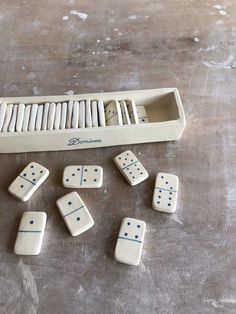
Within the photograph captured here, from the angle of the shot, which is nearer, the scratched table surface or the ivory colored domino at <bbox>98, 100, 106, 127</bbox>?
the scratched table surface

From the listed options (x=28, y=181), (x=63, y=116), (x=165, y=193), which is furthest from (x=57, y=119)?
(x=165, y=193)

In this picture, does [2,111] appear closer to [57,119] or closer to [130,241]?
[57,119]

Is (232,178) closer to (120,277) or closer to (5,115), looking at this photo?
(120,277)

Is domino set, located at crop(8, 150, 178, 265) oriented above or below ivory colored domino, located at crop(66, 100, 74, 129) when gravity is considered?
below

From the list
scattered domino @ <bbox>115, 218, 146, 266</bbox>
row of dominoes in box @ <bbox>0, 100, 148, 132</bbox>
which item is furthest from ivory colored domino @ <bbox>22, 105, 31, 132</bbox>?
scattered domino @ <bbox>115, 218, 146, 266</bbox>

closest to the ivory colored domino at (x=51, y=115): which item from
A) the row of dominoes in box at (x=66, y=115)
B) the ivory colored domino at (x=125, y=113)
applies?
the row of dominoes in box at (x=66, y=115)

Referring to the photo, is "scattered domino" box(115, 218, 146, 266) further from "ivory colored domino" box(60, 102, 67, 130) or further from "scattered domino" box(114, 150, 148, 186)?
"ivory colored domino" box(60, 102, 67, 130)
